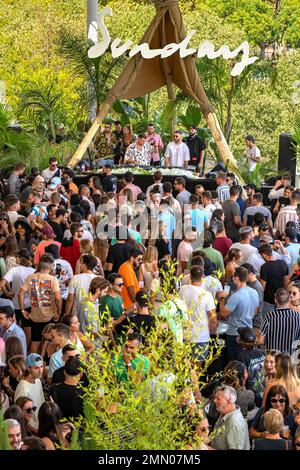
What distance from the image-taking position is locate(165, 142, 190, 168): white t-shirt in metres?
23.7

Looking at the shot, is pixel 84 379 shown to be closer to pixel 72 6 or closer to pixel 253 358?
pixel 253 358

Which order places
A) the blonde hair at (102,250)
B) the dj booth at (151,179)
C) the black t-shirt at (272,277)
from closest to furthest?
the black t-shirt at (272,277) → the blonde hair at (102,250) → the dj booth at (151,179)

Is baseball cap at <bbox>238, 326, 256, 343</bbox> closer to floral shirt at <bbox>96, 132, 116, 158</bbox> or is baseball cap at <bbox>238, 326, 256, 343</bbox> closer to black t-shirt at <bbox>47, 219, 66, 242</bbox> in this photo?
black t-shirt at <bbox>47, 219, 66, 242</bbox>

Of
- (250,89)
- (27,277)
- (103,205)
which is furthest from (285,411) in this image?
(250,89)

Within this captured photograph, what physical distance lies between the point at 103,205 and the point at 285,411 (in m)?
7.18

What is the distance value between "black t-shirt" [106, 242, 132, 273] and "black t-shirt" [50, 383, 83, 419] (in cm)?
433

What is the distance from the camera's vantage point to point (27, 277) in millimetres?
13727

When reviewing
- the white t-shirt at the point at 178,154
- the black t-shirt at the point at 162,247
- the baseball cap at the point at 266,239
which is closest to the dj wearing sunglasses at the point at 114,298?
the baseball cap at the point at 266,239

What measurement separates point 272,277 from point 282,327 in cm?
171

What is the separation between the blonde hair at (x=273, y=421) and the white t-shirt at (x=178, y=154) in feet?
45.9

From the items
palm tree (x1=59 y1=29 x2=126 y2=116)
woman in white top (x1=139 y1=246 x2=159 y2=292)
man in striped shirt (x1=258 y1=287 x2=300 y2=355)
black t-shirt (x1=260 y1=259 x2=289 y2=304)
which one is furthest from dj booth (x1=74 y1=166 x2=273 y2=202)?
man in striped shirt (x1=258 y1=287 x2=300 y2=355)

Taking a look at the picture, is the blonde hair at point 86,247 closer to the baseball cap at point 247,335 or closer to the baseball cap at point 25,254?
the baseball cap at point 25,254

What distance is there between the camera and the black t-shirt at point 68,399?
1056cm
